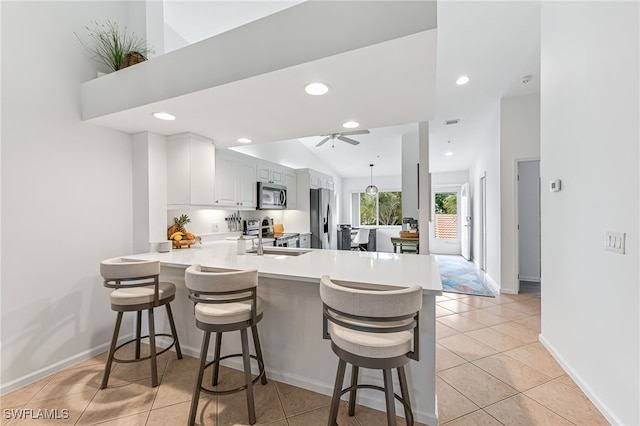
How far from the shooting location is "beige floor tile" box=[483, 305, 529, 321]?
3.26 meters

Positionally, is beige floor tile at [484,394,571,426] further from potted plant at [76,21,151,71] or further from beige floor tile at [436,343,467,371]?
potted plant at [76,21,151,71]

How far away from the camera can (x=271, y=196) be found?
15.9 feet

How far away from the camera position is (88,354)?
244 cm

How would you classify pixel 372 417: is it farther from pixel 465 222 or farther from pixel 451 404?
pixel 465 222

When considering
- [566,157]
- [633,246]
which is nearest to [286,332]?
[633,246]

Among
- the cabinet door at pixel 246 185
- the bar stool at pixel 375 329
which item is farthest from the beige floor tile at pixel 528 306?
the cabinet door at pixel 246 185

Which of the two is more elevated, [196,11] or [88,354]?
[196,11]

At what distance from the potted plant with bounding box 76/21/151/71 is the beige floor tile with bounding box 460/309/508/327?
429cm

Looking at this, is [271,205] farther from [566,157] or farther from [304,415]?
[566,157]

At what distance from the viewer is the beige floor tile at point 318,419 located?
5.34 ft

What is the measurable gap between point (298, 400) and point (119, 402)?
3.89ft

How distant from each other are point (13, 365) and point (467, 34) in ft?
15.4

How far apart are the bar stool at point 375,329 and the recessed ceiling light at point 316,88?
4.04ft

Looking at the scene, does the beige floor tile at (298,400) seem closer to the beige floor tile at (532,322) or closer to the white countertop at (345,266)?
the white countertop at (345,266)
